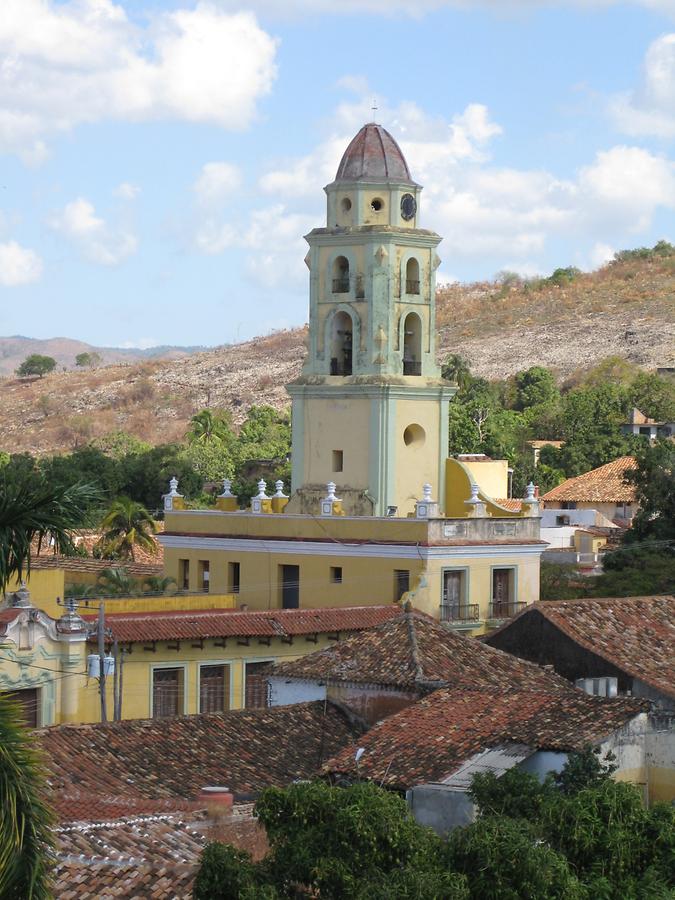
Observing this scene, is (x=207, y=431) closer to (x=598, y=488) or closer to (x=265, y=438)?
(x=265, y=438)

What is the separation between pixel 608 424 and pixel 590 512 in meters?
19.8

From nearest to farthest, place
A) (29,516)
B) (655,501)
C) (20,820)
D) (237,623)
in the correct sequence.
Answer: (20,820) < (29,516) < (237,623) < (655,501)

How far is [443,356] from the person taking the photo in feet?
404

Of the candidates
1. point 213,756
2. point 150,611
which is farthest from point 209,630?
point 213,756

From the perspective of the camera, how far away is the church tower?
4259 centimetres

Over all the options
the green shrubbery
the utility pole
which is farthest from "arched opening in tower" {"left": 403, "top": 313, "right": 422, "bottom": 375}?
the green shrubbery

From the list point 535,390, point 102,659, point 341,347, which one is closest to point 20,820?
point 102,659

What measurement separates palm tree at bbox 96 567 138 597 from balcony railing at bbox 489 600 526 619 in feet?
23.7

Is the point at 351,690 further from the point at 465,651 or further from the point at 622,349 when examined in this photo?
the point at 622,349

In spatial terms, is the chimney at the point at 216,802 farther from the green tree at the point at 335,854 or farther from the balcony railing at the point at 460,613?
the balcony railing at the point at 460,613

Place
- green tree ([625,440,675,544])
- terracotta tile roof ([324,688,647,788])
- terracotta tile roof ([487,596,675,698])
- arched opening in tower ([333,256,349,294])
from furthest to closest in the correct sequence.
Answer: green tree ([625,440,675,544]) → arched opening in tower ([333,256,349,294]) → terracotta tile roof ([487,596,675,698]) → terracotta tile roof ([324,688,647,788])

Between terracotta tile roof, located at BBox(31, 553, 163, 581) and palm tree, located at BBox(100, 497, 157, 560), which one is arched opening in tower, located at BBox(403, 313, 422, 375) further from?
palm tree, located at BBox(100, 497, 157, 560)

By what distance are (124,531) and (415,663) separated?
1016 inches

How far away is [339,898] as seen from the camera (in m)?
16.5
